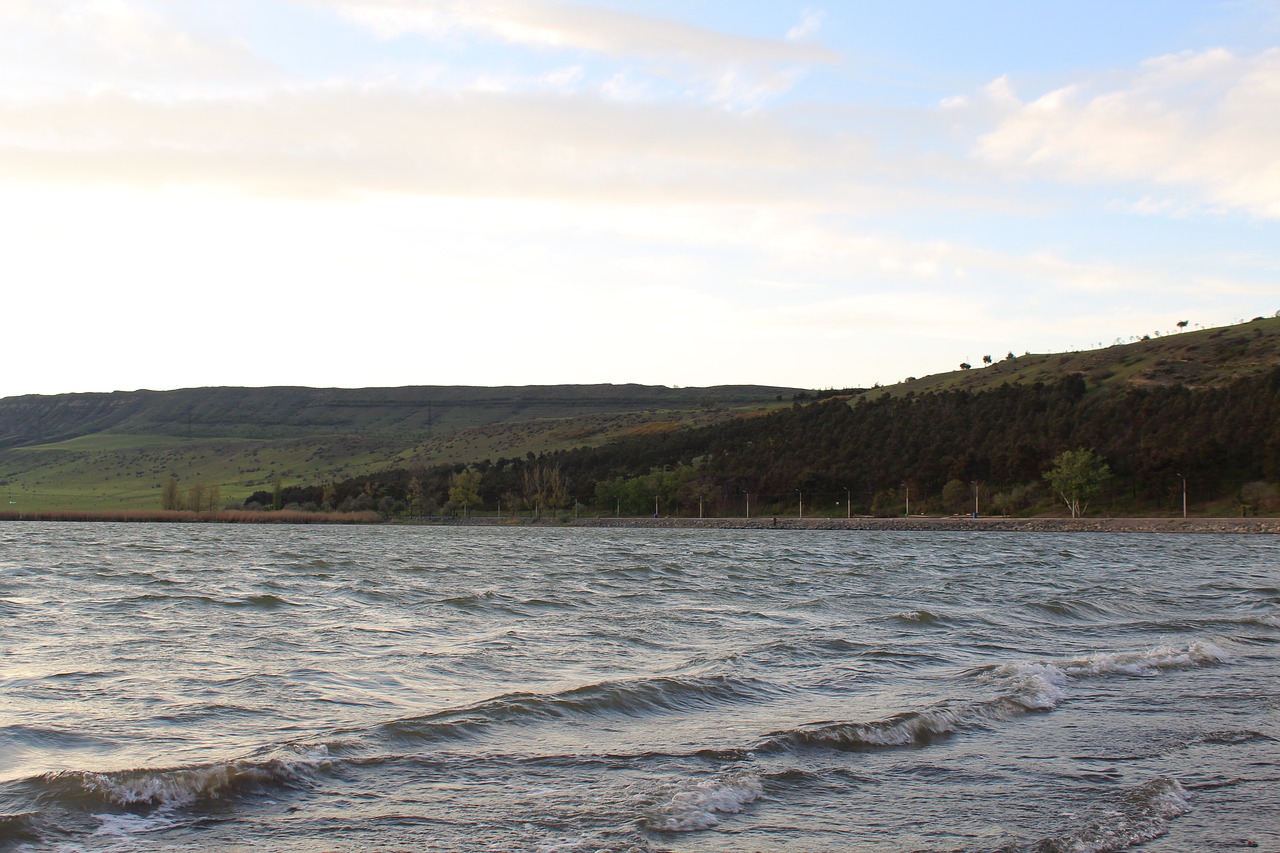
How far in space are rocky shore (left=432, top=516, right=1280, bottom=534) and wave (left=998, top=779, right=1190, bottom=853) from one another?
291 feet

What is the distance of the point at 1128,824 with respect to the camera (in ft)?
27.4

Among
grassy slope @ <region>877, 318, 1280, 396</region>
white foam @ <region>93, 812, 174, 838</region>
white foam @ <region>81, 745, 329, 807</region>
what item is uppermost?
grassy slope @ <region>877, 318, 1280, 396</region>

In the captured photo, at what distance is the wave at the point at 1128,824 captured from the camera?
7820 mm

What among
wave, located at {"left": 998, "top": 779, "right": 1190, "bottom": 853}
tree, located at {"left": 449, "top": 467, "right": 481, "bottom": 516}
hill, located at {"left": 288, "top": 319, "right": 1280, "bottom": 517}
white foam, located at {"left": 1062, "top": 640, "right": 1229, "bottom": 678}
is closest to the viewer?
wave, located at {"left": 998, "top": 779, "right": 1190, "bottom": 853}

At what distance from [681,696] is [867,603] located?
565 inches

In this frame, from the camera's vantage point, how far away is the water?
8.40m

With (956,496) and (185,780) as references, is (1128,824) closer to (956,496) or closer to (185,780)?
(185,780)

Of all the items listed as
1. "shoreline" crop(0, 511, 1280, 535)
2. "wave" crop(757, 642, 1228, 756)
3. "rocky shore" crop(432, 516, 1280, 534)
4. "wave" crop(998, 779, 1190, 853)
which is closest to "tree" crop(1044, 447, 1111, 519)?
"shoreline" crop(0, 511, 1280, 535)

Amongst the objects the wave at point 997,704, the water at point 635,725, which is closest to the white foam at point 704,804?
the water at point 635,725

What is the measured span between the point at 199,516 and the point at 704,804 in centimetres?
15199

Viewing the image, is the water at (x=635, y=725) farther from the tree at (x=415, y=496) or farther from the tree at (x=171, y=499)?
the tree at (x=171, y=499)

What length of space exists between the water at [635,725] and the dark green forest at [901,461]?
294 feet

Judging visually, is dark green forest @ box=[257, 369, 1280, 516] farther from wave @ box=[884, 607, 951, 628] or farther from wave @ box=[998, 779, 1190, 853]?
wave @ box=[998, 779, 1190, 853]

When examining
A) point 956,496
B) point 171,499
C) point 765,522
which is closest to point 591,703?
point 765,522
